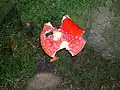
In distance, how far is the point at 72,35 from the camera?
4391mm

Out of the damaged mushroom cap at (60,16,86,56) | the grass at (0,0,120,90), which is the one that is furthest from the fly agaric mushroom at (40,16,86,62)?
the grass at (0,0,120,90)

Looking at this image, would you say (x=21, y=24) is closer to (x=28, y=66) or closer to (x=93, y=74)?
(x=28, y=66)

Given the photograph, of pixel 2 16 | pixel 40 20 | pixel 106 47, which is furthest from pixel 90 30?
pixel 2 16

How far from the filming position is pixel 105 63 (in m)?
4.63

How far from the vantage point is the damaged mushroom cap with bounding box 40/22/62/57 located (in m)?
4.43

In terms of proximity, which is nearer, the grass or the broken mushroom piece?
the broken mushroom piece

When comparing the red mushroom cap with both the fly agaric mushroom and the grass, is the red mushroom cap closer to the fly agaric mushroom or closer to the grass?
the fly agaric mushroom

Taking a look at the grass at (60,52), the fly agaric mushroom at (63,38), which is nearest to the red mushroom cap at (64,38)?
the fly agaric mushroom at (63,38)

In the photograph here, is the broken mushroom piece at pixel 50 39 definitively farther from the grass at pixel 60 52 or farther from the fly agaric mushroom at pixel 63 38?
the grass at pixel 60 52

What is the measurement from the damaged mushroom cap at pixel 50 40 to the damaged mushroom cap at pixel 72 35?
0.08 metres

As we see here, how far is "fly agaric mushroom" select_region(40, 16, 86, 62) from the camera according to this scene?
4402 millimetres

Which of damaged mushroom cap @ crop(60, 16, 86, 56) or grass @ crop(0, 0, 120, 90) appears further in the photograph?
grass @ crop(0, 0, 120, 90)

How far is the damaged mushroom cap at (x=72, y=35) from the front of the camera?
4395 mm

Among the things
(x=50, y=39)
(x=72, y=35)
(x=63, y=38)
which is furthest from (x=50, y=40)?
(x=72, y=35)
